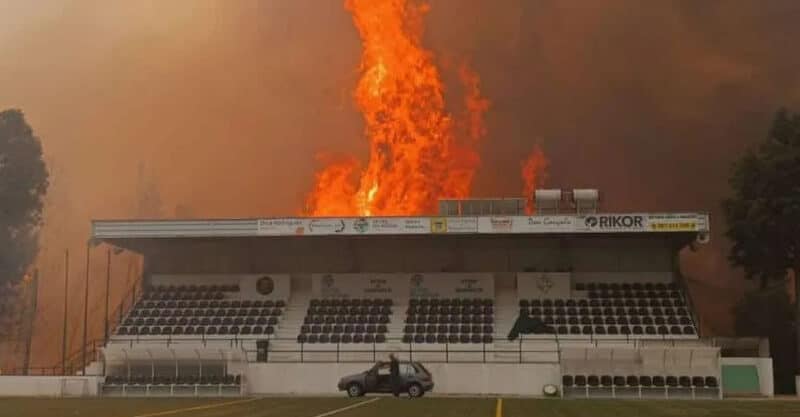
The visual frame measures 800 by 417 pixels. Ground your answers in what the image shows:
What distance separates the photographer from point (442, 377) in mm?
40406

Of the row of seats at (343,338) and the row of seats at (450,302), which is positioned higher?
the row of seats at (450,302)

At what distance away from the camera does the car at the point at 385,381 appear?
115ft

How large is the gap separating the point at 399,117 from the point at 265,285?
12686 mm

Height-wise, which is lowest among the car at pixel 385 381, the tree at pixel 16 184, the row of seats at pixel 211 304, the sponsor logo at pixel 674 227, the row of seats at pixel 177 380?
the row of seats at pixel 177 380

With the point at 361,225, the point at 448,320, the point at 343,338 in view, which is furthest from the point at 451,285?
the point at 343,338

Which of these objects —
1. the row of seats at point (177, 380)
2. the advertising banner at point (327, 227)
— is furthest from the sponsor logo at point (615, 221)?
the row of seats at point (177, 380)

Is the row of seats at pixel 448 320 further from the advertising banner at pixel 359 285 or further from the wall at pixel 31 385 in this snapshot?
the wall at pixel 31 385

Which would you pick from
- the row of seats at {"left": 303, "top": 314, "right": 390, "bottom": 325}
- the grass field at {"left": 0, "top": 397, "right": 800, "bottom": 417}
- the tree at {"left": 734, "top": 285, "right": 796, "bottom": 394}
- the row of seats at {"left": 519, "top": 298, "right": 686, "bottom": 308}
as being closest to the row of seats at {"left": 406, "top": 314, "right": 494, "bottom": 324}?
the row of seats at {"left": 303, "top": 314, "right": 390, "bottom": 325}

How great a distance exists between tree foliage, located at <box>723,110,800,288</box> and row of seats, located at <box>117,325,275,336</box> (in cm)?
2394

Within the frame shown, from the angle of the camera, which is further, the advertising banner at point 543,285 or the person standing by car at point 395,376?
the advertising banner at point 543,285

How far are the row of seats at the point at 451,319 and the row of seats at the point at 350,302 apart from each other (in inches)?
93.7

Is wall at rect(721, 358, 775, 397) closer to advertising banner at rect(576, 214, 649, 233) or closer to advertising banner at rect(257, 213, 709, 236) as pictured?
advertising banner at rect(257, 213, 709, 236)

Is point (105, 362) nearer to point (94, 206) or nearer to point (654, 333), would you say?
point (654, 333)

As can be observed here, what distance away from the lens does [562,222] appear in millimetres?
45812
